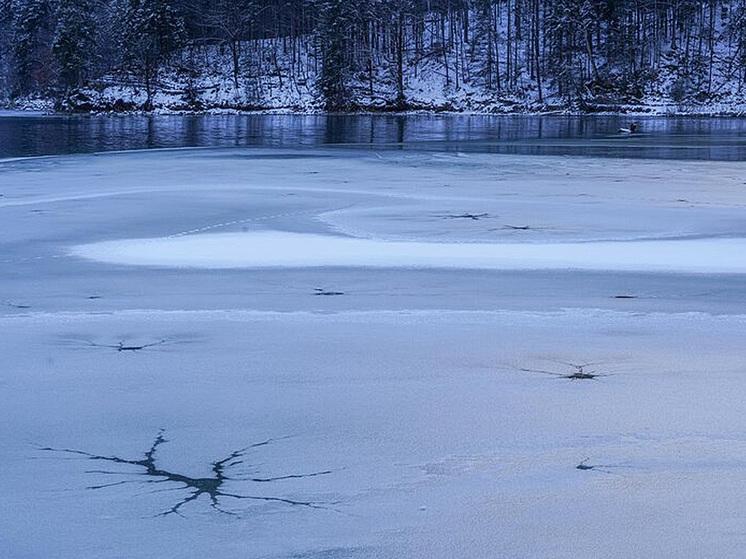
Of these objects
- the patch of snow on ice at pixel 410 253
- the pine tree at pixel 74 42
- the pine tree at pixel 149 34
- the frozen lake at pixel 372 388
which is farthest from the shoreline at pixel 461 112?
the frozen lake at pixel 372 388

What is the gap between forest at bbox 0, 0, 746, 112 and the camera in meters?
72.9

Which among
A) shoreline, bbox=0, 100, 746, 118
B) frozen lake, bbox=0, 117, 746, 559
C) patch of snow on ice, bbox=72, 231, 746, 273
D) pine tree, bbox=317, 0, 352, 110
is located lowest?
frozen lake, bbox=0, 117, 746, 559

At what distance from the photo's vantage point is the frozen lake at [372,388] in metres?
3.13

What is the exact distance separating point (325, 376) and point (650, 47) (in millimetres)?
80783

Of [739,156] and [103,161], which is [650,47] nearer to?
[739,156]

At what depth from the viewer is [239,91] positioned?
256 ft

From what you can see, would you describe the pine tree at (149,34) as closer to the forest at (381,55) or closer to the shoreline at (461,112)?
the forest at (381,55)

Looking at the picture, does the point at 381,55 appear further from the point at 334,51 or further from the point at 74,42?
the point at 74,42

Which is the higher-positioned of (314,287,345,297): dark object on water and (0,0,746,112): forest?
(0,0,746,112): forest

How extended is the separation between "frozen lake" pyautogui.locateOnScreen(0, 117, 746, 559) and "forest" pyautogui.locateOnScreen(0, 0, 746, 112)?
60.6 meters

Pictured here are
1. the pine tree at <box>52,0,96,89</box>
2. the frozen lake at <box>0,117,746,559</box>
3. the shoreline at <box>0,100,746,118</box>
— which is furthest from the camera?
the pine tree at <box>52,0,96,89</box>

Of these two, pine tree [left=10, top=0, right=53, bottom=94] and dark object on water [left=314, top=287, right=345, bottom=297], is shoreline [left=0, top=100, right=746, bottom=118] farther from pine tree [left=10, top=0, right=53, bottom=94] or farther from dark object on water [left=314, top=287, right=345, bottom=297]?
dark object on water [left=314, top=287, right=345, bottom=297]

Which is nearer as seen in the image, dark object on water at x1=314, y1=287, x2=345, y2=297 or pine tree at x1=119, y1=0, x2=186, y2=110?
dark object on water at x1=314, y1=287, x2=345, y2=297

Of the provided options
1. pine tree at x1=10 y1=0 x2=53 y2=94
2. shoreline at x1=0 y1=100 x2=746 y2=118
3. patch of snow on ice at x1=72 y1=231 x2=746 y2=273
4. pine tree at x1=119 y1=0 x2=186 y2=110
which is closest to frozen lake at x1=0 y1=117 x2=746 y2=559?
patch of snow on ice at x1=72 y1=231 x2=746 y2=273
